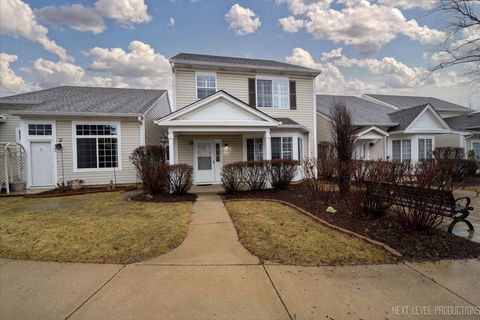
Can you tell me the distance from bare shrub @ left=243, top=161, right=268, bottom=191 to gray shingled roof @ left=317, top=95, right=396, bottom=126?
8.49 metres

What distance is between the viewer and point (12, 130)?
14.0 m

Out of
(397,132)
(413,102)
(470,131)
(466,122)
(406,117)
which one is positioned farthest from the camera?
(413,102)

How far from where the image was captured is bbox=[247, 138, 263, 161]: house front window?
13.3 metres

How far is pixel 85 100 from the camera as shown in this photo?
14.2m

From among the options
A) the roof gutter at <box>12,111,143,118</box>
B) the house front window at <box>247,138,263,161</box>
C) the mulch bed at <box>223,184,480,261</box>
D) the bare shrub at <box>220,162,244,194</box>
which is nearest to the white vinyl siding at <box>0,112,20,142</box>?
the roof gutter at <box>12,111,143,118</box>

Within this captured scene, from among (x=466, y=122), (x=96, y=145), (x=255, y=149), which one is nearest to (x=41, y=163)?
(x=96, y=145)

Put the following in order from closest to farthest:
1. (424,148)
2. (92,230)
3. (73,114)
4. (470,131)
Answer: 1. (92,230)
2. (73,114)
3. (424,148)
4. (470,131)

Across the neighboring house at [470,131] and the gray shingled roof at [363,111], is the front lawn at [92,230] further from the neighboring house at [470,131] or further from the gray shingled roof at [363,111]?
the neighboring house at [470,131]

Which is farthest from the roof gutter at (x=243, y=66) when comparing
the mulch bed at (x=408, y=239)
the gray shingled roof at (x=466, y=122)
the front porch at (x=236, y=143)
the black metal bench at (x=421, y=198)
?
the gray shingled roof at (x=466, y=122)

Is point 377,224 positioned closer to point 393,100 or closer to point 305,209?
point 305,209

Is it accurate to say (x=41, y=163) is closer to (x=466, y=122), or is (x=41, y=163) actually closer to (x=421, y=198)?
(x=421, y=198)

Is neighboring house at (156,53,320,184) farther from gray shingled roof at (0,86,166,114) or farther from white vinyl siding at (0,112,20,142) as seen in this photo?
white vinyl siding at (0,112,20,142)

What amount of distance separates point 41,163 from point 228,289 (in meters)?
13.7

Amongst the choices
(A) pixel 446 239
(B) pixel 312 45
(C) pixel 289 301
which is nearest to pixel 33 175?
(C) pixel 289 301
